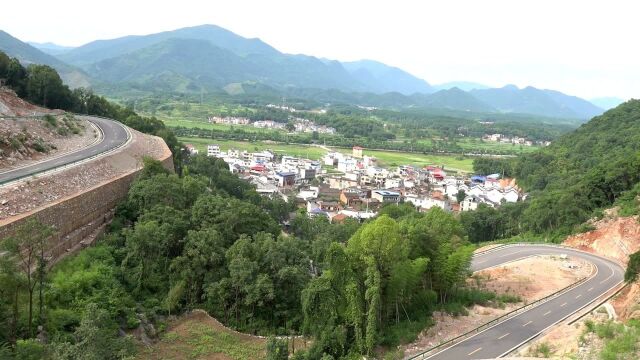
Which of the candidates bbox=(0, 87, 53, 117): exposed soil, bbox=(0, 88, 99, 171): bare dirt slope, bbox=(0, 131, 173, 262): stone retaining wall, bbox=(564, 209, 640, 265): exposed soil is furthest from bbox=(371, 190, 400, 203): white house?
bbox=(0, 131, 173, 262): stone retaining wall

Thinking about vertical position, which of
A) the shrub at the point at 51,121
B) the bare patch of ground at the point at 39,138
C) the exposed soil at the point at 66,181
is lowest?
the exposed soil at the point at 66,181

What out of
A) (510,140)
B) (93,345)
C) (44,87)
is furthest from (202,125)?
(93,345)

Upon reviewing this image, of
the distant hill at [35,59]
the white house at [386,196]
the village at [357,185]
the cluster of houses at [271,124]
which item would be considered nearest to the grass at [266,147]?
the village at [357,185]

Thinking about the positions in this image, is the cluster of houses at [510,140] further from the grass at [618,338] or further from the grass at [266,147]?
the grass at [618,338]

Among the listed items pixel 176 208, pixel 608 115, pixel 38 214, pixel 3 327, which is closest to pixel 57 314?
pixel 3 327

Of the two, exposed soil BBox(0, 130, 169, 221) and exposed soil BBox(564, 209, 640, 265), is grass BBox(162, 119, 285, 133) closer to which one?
exposed soil BBox(0, 130, 169, 221)

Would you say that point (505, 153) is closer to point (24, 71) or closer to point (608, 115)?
point (608, 115)
